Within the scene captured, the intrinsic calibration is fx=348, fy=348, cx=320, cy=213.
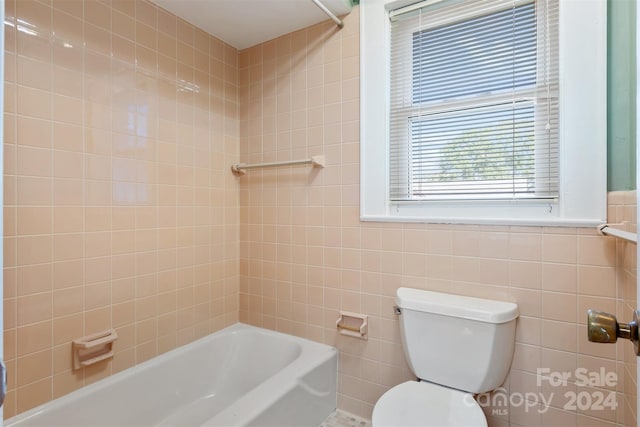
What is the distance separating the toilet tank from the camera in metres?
1.36

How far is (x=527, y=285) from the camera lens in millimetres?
1433

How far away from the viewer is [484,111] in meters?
1.54

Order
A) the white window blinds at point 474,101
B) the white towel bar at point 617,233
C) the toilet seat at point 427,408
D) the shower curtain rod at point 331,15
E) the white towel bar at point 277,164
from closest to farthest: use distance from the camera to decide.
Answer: the white towel bar at point 617,233 → the toilet seat at point 427,408 → the white window blinds at point 474,101 → the shower curtain rod at point 331,15 → the white towel bar at point 277,164

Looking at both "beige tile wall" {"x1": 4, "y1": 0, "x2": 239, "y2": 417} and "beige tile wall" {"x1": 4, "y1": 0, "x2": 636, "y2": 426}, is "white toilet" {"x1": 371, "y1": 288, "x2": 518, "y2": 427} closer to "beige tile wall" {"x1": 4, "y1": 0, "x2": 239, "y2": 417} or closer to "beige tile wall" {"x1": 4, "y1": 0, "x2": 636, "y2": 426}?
"beige tile wall" {"x1": 4, "y1": 0, "x2": 636, "y2": 426}

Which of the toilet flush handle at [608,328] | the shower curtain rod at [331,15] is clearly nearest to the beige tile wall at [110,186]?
the shower curtain rod at [331,15]

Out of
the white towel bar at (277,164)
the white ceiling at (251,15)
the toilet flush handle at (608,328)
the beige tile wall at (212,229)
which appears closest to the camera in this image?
the toilet flush handle at (608,328)

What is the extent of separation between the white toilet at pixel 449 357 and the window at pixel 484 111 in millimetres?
390

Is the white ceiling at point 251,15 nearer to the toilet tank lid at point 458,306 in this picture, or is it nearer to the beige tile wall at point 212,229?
the beige tile wall at point 212,229

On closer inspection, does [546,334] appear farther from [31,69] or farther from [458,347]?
[31,69]

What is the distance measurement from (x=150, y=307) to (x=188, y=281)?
0.24 metres

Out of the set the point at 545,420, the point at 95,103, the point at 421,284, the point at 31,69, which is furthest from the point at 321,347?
the point at 31,69

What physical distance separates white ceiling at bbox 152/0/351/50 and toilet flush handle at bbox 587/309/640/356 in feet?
5.63

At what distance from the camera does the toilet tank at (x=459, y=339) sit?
1358mm

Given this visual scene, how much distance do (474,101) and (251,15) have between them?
4.01 feet
